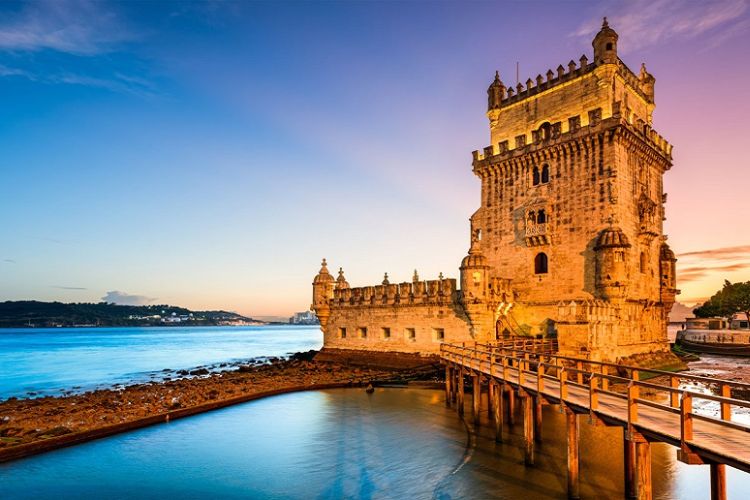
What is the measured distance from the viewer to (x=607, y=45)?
29.0m

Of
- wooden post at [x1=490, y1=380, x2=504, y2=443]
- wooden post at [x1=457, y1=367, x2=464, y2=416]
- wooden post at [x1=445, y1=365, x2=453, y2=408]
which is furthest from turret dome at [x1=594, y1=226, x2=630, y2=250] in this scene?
wooden post at [x1=490, y1=380, x2=504, y2=443]

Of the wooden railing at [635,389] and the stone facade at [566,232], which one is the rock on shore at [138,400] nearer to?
the stone facade at [566,232]

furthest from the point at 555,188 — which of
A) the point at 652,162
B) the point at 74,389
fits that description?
the point at 74,389

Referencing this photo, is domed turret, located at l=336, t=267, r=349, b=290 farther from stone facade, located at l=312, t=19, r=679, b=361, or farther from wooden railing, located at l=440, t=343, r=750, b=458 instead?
wooden railing, located at l=440, t=343, r=750, b=458

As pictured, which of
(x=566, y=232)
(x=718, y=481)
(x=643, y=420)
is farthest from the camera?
(x=566, y=232)

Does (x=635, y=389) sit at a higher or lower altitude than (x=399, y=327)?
higher

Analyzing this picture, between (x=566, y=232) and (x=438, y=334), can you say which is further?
(x=438, y=334)

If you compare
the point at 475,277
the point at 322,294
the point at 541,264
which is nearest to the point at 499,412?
the point at 475,277

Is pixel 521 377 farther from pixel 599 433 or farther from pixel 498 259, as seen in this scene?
pixel 498 259

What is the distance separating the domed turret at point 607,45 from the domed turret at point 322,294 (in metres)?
25.1

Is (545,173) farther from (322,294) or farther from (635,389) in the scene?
(635,389)

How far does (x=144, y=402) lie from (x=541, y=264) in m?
23.9

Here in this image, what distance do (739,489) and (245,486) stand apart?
45.4 feet

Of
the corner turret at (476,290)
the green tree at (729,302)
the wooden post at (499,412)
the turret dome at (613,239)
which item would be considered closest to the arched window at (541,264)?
the turret dome at (613,239)
